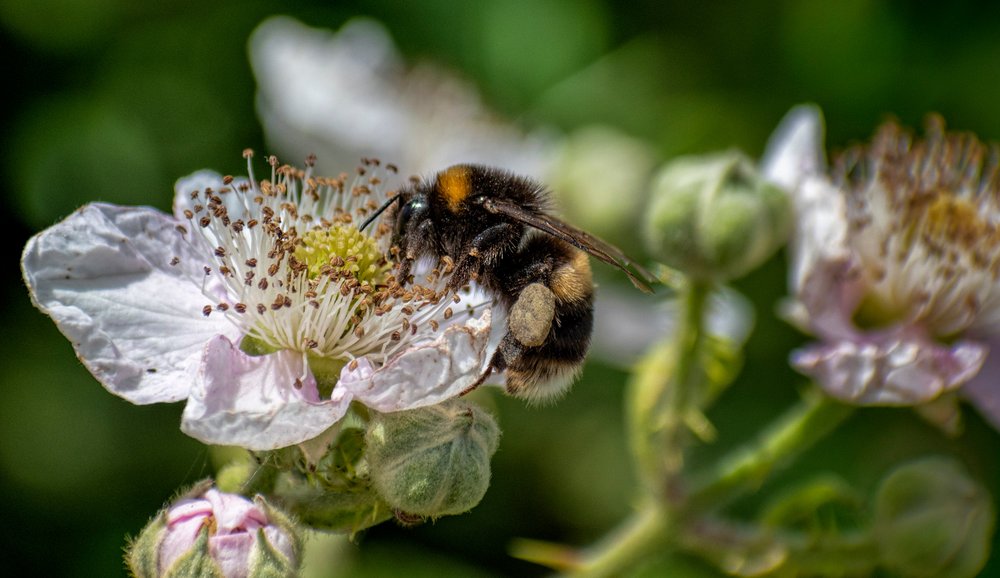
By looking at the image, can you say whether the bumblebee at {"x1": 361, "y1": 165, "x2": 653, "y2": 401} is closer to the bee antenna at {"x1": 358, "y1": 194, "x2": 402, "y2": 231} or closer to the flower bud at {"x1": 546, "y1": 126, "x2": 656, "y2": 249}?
the bee antenna at {"x1": 358, "y1": 194, "x2": 402, "y2": 231}

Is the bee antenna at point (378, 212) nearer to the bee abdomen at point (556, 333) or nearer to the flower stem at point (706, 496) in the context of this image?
the bee abdomen at point (556, 333)

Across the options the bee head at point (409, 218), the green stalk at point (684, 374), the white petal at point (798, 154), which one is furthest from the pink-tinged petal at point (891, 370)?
the bee head at point (409, 218)

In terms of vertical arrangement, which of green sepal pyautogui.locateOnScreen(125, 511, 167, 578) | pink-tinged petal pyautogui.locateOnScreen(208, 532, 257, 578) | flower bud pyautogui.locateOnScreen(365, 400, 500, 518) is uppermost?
flower bud pyautogui.locateOnScreen(365, 400, 500, 518)

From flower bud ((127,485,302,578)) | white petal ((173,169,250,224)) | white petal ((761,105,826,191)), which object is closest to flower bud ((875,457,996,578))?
white petal ((761,105,826,191))

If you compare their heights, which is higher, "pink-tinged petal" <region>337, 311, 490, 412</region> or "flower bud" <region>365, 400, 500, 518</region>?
"pink-tinged petal" <region>337, 311, 490, 412</region>

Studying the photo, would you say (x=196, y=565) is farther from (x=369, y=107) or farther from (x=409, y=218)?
(x=369, y=107)

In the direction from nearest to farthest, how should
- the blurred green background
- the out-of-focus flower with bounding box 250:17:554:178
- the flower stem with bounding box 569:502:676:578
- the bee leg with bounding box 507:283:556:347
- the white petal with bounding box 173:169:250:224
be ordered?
1. the bee leg with bounding box 507:283:556:347
2. the white petal with bounding box 173:169:250:224
3. the flower stem with bounding box 569:502:676:578
4. the blurred green background
5. the out-of-focus flower with bounding box 250:17:554:178
